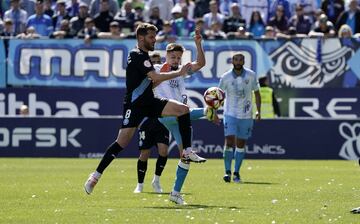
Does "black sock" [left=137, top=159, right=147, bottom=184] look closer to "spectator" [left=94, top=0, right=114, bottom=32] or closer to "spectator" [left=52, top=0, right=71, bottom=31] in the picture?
"spectator" [left=94, top=0, right=114, bottom=32]

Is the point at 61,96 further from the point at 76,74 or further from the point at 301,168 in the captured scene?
the point at 301,168

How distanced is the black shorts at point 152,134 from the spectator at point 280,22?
13562mm

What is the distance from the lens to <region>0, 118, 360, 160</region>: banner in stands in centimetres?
2873

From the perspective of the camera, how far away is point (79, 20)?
1247 inches

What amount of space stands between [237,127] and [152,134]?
3.23m

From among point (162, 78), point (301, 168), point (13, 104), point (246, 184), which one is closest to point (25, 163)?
point (13, 104)

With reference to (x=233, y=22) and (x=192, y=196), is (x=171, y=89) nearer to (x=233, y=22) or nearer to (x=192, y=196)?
(x=192, y=196)

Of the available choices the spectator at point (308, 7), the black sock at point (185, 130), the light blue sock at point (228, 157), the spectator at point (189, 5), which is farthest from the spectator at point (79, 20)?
the black sock at point (185, 130)

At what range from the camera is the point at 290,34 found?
99.5 ft

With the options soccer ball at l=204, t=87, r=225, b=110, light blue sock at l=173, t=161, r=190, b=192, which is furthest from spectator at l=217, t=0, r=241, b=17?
light blue sock at l=173, t=161, r=190, b=192

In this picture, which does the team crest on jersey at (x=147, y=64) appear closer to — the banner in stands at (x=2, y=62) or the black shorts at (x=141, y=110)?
the black shorts at (x=141, y=110)

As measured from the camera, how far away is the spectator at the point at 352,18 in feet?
99.9

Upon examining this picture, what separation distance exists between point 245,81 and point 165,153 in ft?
11.6

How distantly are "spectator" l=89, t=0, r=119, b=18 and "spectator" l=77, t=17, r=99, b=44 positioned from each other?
45.7 inches
